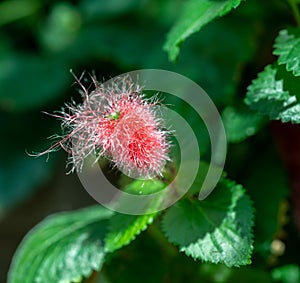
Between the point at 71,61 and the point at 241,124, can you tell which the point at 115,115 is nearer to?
the point at 241,124

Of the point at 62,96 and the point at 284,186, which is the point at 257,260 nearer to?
the point at 284,186

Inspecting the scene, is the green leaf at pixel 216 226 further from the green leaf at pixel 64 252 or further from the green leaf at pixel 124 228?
the green leaf at pixel 64 252

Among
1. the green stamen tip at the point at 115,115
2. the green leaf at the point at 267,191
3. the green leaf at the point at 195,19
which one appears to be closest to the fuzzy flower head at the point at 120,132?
the green stamen tip at the point at 115,115

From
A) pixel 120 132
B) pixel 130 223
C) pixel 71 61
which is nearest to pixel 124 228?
pixel 130 223

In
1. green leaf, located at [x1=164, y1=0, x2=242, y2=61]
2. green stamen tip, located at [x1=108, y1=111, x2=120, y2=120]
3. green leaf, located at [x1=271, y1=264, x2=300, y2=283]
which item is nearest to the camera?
green stamen tip, located at [x1=108, y1=111, x2=120, y2=120]

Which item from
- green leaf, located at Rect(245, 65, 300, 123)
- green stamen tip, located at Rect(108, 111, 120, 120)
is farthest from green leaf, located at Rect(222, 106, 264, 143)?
green stamen tip, located at Rect(108, 111, 120, 120)

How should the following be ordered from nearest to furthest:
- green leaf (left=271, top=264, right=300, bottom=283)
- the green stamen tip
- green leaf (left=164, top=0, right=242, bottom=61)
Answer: the green stamen tip < green leaf (left=164, top=0, right=242, bottom=61) < green leaf (left=271, top=264, right=300, bottom=283)

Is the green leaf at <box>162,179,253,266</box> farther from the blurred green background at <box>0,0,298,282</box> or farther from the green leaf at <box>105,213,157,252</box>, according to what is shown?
the blurred green background at <box>0,0,298,282</box>
